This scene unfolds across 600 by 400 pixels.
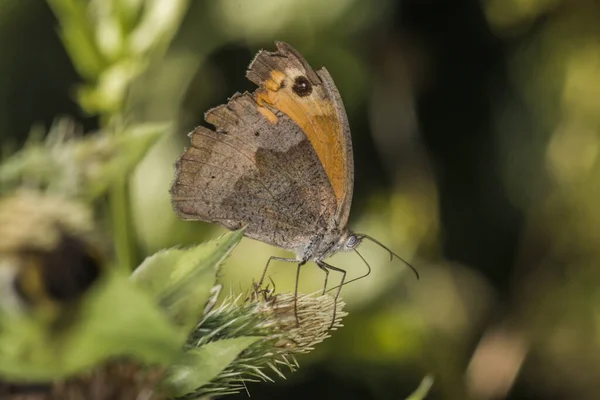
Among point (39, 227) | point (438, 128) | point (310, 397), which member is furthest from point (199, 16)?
point (39, 227)

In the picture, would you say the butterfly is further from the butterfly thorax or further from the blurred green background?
the blurred green background

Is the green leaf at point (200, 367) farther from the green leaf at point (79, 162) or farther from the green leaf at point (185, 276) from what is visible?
the green leaf at point (79, 162)

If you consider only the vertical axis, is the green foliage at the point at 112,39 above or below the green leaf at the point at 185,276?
above

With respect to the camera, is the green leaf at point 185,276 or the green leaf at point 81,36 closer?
the green leaf at point 185,276

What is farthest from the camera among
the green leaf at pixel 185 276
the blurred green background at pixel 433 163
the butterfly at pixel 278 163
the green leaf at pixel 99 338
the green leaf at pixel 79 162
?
the blurred green background at pixel 433 163

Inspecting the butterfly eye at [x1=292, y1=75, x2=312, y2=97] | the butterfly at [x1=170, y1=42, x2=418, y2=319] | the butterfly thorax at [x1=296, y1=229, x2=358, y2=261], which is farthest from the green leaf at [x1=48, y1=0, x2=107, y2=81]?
the butterfly thorax at [x1=296, y1=229, x2=358, y2=261]

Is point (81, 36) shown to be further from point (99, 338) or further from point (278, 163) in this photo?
point (99, 338)

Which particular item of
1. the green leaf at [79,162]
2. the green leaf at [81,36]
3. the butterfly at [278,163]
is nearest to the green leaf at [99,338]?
the green leaf at [79,162]

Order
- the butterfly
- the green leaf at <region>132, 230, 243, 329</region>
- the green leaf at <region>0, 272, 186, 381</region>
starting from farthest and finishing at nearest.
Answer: the butterfly < the green leaf at <region>132, 230, 243, 329</region> < the green leaf at <region>0, 272, 186, 381</region>
